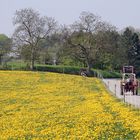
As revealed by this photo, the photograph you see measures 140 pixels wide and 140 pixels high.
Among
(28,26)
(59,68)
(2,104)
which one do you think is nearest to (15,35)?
(28,26)

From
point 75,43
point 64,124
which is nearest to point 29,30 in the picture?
point 75,43

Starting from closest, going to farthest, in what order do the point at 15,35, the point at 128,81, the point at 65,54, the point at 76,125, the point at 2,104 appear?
1. the point at 76,125
2. the point at 2,104
3. the point at 128,81
4. the point at 15,35
5. the point at 65,54

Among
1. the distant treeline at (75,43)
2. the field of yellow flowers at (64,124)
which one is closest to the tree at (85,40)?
the distant treeline at (75,43)

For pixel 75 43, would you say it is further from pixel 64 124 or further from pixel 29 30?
pixel 64 124

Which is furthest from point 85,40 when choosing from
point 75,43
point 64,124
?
point 64,124

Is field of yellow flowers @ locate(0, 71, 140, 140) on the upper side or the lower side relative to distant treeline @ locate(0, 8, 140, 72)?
lower

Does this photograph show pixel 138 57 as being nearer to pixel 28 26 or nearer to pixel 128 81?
pixel 28 26

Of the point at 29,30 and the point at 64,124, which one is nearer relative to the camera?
the point at 64,124

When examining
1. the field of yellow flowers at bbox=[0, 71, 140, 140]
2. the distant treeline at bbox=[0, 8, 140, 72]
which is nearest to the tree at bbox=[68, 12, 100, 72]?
the distant treeline at bbox=[0, 8, 140, 72]

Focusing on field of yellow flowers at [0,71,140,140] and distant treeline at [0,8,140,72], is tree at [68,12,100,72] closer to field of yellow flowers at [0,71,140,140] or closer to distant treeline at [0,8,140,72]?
distant treeline at [0,8,140,72]

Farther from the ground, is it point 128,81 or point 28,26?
point 28,26

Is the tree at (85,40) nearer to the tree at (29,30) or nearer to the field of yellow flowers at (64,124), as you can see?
the tree at (29,30)

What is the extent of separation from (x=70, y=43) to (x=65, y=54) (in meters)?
3.84

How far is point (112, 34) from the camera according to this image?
102312 mm
